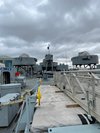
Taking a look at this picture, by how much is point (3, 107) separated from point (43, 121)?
14.1 feet

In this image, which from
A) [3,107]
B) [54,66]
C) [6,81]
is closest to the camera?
[3,107]

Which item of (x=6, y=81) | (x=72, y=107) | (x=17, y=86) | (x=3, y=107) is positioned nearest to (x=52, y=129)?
→ (x=72, y=107)

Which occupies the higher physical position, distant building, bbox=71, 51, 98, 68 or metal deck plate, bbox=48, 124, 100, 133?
distant building, bbox=71, 51, 98, 68

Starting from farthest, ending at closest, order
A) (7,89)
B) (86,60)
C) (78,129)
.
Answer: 1. (86,60)
2. (7,89)
3. (78,129)

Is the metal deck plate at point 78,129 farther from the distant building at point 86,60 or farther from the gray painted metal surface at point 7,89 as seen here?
the distant building at point 86,60

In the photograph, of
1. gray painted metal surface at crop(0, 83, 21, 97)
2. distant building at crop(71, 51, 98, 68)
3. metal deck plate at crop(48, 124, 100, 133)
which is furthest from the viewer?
distant building at crop(71, 51, 98, 68)

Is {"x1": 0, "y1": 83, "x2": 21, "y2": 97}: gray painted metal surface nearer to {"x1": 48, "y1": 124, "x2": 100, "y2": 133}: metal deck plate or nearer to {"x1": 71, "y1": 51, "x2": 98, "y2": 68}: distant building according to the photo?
{"x1": 48, "y1": 124, "x2": 100, "y2": 133}: metal deck plate

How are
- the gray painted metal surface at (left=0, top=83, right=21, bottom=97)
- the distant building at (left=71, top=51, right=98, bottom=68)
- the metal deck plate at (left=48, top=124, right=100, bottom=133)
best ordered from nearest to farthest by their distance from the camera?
the metal deck plate at (left=48, top=124, right=100, bottom=133), the gray painted metal surface at (left=0, top=83, right=21, bottom=97), the distant building at (left=71, top=51, right=98, bottom=68)

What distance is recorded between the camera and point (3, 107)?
7512 mm

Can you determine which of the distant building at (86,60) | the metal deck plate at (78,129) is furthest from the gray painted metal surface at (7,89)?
the distant building at (86,60)

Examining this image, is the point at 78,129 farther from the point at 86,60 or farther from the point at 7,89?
→ the point at 86,60

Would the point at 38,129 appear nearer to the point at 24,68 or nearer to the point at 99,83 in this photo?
→ the point at 99,83

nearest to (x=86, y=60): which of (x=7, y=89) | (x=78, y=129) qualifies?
(x=7, y=89)

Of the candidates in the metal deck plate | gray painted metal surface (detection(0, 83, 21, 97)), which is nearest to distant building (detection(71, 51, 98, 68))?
gray painted metal surface (detection(0, 83, 21, 97))
